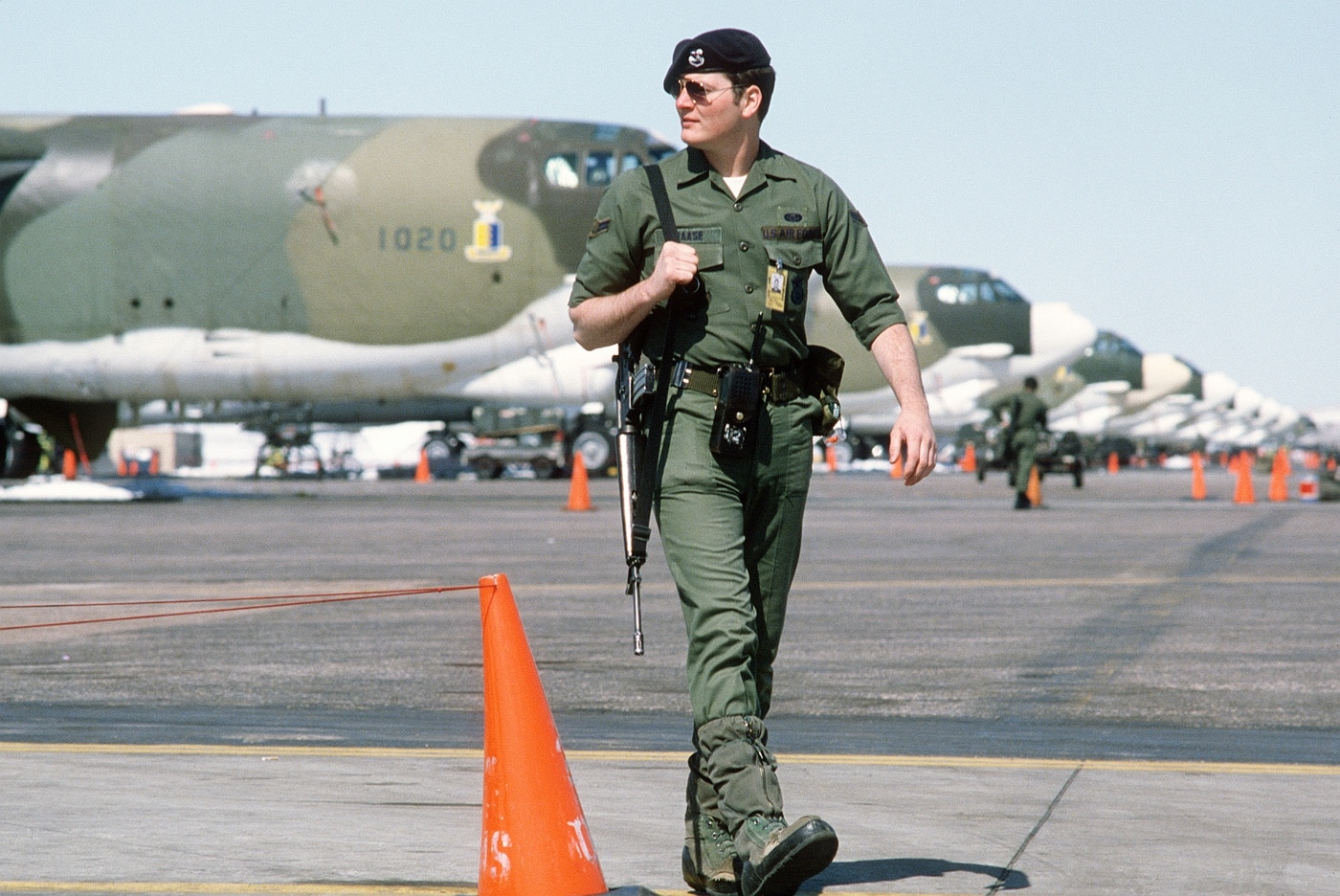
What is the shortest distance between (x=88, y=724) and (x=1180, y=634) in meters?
6.06

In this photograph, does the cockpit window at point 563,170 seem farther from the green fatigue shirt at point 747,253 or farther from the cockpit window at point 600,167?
the green fatigue shirt at point 747,253

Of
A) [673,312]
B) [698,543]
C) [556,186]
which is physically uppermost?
[556,186]

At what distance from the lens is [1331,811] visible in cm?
517

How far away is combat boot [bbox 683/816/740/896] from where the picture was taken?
4102mm

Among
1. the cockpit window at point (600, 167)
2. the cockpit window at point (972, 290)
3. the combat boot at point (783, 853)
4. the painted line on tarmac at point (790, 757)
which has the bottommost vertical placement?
the painted line on tarmac at point (790, 757)

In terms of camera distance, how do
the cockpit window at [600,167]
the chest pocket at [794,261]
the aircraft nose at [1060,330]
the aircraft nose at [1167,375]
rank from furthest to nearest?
the aircraft nose at [1167,375], the aircraft nose at [1060,330], the cockpit window at [600,167], the chest pocket at [794,261]

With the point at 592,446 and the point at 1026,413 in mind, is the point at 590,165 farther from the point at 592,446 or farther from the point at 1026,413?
the point at 592,446

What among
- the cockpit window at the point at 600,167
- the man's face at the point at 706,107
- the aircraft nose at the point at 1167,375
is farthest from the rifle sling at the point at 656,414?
the aircraft nose at the point at 1167,375

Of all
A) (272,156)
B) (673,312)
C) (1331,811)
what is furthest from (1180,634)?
(272,156)

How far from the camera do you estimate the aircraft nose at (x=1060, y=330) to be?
4178 centimetres

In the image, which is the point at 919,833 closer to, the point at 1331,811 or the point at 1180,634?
the point at 1331,811

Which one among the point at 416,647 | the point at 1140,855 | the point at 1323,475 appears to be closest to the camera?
the point at 1140,855

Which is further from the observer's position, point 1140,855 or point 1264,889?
point 1140,855

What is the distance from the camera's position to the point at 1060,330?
4206cm
